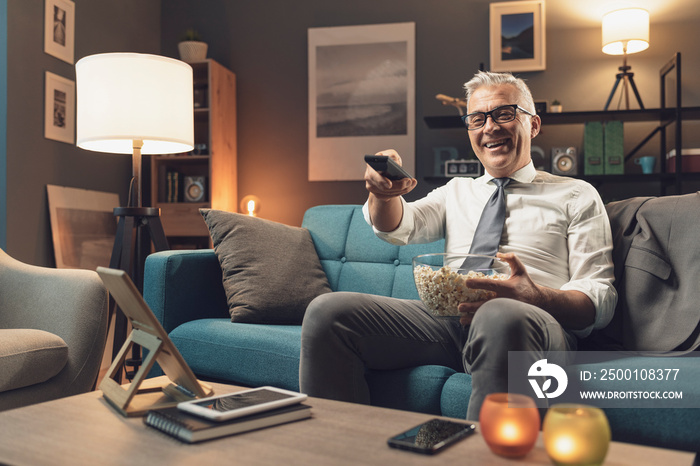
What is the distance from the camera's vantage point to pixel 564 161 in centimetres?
364

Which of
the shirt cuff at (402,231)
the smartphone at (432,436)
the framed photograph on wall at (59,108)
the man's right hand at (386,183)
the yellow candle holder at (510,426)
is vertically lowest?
the smartphone at (432,436)

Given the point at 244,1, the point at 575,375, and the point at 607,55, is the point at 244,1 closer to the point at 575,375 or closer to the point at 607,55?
the point at 607,55

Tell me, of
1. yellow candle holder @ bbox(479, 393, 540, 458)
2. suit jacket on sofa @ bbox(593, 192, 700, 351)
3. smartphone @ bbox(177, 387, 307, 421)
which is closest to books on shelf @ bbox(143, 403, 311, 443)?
smartphone @ bbox(177, 387, 307, 421)

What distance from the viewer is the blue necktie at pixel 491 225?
1.68m

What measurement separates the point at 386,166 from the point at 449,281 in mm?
331

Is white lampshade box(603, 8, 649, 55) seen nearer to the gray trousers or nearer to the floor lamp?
the floor lamp

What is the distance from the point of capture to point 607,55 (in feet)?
12.3

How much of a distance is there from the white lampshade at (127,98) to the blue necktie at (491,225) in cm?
129

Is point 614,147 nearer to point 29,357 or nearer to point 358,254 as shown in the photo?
point 358,254

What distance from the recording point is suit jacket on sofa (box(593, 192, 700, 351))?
5.03ft

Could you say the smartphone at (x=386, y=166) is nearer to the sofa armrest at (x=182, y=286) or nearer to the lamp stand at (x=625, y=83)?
the sofa armrest at (x=182, y=286)

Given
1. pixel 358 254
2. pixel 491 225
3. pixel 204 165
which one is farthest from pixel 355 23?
pixel 491 225

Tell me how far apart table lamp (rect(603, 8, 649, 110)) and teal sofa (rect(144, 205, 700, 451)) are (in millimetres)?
A: 2041

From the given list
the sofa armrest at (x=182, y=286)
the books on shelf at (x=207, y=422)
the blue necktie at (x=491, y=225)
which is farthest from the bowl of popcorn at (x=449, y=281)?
the sofa armrest at (x=182, y=286)
